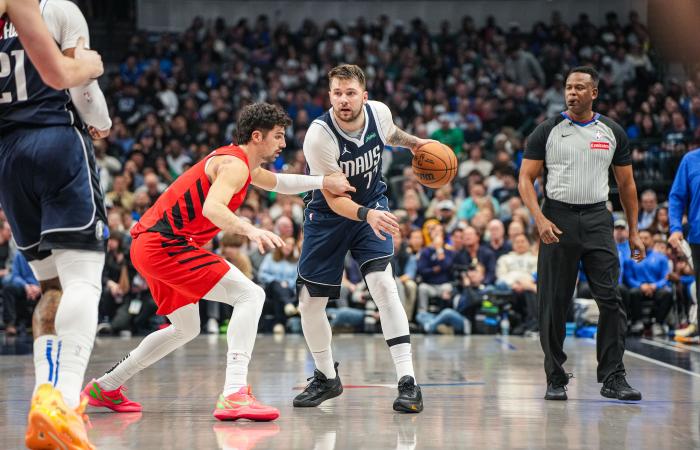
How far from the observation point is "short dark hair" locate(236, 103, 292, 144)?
16.8ft

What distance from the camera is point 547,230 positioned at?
5590 mm

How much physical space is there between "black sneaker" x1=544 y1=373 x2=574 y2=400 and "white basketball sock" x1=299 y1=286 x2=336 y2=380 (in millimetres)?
1347

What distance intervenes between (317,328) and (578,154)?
77.3 inches

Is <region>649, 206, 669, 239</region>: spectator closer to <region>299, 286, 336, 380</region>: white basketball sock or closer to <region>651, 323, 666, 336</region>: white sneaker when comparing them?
<region>651, 323, 666, 336</region>: white sneaker

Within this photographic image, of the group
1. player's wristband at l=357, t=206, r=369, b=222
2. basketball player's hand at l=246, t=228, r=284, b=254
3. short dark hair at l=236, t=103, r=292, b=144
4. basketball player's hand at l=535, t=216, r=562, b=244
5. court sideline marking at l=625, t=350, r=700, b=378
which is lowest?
court sideline marking at l=625, t=350, r=700, b=378

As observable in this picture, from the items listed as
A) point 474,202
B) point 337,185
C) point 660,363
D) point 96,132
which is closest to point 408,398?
point 337,185

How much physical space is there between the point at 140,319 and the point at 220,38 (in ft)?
32.2

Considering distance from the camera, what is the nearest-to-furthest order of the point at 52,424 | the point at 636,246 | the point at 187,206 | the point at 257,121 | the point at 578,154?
the point at 52,424
the point at 187,206
the point at 257,121
the point at 578,154
the point at 636,246

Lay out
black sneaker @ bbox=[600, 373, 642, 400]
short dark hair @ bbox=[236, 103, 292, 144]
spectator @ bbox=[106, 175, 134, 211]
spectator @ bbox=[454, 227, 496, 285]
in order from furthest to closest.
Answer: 1. spectator @ bbox=[106, 175, 134, 211]
2. spectator @ bbox=[454, 227, 496, 285]
3. black sneaker @ bbox=[600, 373, 642, 400]
4. short dark hair @ bbox=[236, 103, 292, 144]

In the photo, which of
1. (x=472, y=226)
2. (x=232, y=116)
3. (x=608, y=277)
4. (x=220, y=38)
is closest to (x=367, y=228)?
(x=608, y=277)

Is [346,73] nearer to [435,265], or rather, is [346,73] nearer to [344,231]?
[344,231]

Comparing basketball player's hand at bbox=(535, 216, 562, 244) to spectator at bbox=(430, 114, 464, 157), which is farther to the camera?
spectator at bbox=(430, 114, 464, 157)

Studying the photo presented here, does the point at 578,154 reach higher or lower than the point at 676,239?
higher

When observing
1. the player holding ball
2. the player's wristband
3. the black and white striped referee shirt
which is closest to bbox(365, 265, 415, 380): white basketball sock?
the player holding ball
